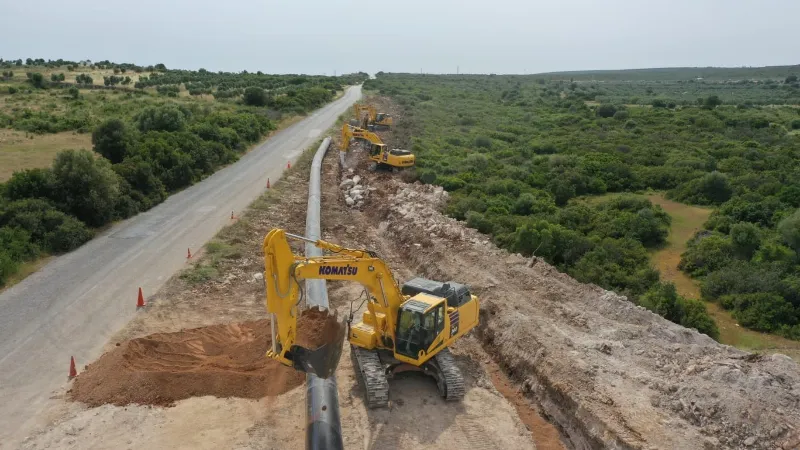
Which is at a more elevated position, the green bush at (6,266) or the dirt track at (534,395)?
the green bush at (6,266)

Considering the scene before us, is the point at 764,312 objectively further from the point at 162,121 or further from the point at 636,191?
the point at 162,121

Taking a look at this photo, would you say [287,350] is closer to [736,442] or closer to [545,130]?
[736,442]

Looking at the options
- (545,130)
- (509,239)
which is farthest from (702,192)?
(545,130)

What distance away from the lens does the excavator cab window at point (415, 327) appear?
46.9ft

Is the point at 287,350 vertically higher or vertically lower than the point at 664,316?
higher

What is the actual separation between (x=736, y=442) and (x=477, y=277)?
10.6 m

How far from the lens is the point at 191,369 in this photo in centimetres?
1572

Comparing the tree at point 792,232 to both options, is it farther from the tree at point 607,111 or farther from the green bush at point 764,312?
the tree at point 607,111

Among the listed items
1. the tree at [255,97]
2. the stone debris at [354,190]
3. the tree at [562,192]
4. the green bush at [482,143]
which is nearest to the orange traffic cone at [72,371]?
the stone debris at [354,190]

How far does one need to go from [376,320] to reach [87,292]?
1232 cm

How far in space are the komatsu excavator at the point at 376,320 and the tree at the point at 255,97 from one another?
60.6 m

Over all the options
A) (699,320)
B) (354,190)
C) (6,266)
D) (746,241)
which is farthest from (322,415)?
(354,190)

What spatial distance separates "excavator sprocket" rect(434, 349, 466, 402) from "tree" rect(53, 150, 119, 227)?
20.8 meters

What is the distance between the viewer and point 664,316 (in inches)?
761
